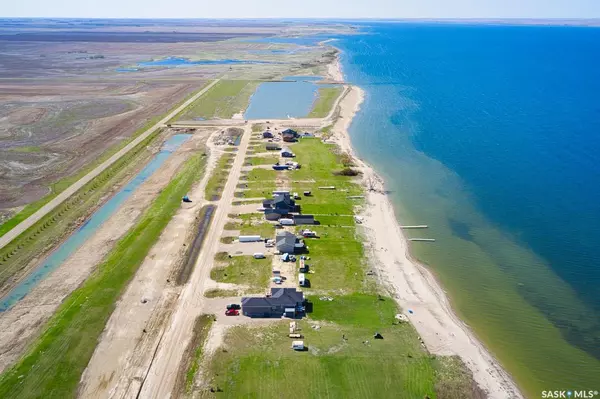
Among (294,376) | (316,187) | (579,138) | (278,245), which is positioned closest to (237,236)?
(278,245)

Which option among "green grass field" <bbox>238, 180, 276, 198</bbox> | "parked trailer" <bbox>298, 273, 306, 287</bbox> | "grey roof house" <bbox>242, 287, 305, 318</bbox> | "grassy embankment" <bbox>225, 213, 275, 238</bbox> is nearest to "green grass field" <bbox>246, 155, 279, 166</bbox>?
"green grass field" <bbox>238, 180, 276, 198</bbox>

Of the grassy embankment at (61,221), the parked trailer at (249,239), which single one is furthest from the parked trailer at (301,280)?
the grassy embankment at (61,221)

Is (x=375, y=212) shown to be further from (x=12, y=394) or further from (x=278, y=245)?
(x=12, y=394)

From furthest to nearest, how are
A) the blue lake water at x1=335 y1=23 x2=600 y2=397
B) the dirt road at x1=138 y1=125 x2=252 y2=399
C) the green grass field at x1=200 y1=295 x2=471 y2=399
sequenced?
the blue lake water at x1=335 y1=23 x2=600 y2=397, the dirt road at x1=138 y1=125 x2=252 y2=399, the green grass field at x1=200 y1=295 x2=471 y2=399

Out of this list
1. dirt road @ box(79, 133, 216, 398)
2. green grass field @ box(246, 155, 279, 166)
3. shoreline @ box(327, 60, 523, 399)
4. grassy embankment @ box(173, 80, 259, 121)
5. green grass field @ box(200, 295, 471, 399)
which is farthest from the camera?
grassy embankment @ box(173, 80, 259, 121)

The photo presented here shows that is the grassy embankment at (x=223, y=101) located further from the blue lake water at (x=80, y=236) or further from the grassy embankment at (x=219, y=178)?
the grassy embankment at (x=219, y=178)

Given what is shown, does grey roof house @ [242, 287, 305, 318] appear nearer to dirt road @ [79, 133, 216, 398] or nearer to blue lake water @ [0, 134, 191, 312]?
dirt road @ [79, 133, 216, 398]
